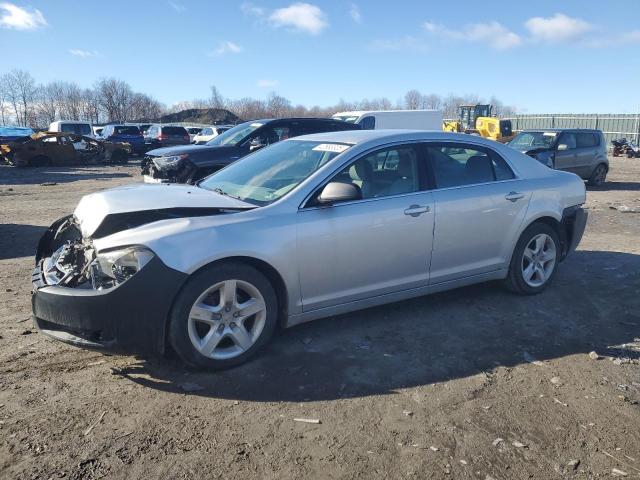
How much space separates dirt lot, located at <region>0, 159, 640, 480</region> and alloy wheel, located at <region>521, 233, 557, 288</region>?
0.32m

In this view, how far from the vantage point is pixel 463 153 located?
500 cm

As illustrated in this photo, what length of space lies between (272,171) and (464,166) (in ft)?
5.92

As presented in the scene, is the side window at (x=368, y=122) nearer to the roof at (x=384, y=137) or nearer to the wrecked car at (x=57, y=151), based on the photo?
the wrecked car at (x=57, y=151)

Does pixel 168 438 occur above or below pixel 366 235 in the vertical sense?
below

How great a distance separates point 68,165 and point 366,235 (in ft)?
76.8

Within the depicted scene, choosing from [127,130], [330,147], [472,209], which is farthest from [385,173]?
[127,130]

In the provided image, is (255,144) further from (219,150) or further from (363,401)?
(363,401)

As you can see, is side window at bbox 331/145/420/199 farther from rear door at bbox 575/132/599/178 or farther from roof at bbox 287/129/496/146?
rear door at bbox 575/132/599/178

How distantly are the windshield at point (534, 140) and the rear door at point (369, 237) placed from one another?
11915mm

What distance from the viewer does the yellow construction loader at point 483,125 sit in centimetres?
3153

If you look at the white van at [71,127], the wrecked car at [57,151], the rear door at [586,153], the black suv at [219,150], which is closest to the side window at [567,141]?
the rear door at [586,153]

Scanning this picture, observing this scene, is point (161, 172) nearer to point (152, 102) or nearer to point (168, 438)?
point (168, 438)

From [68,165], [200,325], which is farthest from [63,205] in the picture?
[68,165]

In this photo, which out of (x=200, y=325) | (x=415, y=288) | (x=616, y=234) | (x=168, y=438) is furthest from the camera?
(x=616, y=234)
